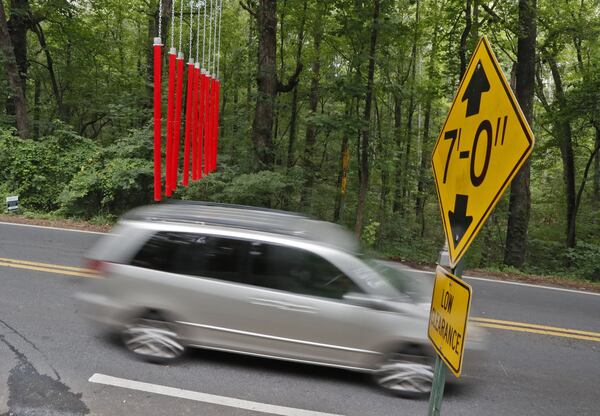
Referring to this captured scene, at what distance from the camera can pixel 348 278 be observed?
4.96 meters

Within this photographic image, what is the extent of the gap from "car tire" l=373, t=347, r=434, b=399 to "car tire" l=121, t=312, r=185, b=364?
237 cm

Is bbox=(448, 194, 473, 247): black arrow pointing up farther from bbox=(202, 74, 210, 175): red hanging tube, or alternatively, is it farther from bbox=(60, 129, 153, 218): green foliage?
bbox=(60, 129, 153, 218): green foliage

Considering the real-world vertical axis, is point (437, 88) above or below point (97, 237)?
above

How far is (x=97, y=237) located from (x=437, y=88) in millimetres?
13480

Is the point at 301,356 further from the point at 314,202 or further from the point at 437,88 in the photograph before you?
the point at 437,88

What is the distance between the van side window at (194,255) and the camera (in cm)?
513

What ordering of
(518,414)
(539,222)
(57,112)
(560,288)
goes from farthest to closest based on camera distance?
(539,222), (57,112), (560,288), (518,414)

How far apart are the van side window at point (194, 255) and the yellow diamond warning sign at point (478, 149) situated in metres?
3.08

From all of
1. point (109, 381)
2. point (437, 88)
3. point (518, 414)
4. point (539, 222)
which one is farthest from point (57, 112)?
point (539, 222)

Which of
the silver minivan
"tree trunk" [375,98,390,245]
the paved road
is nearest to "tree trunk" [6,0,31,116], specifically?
"tree trunk" [375,98,390,245]

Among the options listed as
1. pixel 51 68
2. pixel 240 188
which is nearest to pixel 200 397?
pixel 240 188

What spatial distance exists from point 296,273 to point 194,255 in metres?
1.23

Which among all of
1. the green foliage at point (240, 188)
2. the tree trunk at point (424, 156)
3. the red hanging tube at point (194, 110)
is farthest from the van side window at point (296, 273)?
the tree trunk at point (424, 156)

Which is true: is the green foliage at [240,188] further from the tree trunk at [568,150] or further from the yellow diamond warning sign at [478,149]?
the tree trunk at [568,150]
